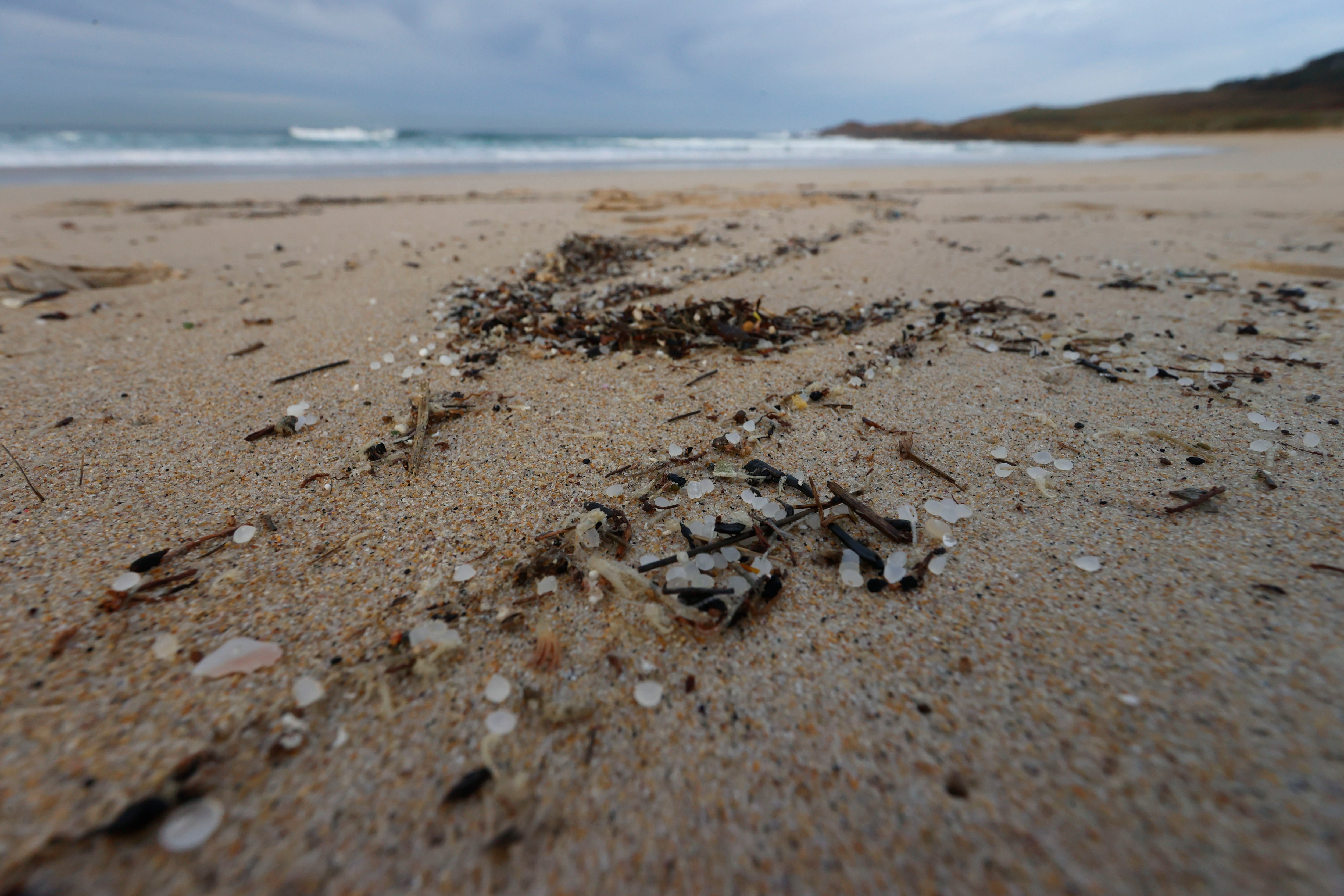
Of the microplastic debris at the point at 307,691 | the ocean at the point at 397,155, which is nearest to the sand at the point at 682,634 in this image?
the microplastic debris at the point at 307,691

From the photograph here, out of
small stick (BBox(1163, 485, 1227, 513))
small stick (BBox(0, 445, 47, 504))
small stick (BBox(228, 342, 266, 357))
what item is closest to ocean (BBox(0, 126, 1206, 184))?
small stick (BBox(228, 342, 266, 357))

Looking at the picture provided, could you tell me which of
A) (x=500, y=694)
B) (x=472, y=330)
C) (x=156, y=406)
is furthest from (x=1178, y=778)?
(x=156, y=406)

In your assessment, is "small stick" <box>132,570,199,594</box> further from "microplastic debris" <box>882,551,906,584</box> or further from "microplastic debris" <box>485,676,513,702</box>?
"microplastic debris" <box>882,551,906,584</box>

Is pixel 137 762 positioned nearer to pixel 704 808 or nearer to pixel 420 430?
pixel 704 808

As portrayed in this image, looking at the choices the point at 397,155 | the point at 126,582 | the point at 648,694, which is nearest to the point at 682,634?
the point at 648,694

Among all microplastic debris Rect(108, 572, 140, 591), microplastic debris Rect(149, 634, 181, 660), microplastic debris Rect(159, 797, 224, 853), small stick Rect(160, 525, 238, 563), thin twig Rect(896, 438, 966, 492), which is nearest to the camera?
microplastic debris Rect(159, 797, 224, 853)

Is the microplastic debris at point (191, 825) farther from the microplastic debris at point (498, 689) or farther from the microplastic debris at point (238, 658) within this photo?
the microplastic debris at point (498, 689)
